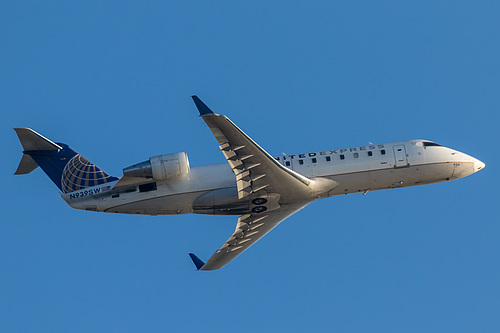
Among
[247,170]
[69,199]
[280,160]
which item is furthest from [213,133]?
[69,199]

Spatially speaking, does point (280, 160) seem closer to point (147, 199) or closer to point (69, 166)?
point (147, 199)

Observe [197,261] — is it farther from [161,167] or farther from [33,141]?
[33,141]

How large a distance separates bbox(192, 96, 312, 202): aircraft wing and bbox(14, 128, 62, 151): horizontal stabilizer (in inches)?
454

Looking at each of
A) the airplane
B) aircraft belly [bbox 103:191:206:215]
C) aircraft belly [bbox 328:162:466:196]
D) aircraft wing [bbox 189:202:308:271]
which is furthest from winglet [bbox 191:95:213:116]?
aircraft belly [bbox 328:162:466:196]

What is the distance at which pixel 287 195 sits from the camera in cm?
4041

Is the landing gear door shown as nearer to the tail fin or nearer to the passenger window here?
the passenger window

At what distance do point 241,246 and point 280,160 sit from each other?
289 inches

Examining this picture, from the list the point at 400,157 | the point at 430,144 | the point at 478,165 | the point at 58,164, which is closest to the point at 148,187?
the point at 58,164

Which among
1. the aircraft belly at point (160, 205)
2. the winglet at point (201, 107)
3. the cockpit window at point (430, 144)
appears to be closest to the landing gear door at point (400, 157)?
the cockpit window at point (430, 144)

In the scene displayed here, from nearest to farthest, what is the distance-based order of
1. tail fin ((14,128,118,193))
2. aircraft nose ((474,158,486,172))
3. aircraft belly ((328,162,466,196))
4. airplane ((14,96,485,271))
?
airplane ((14,96,485,271))
aircraft belly ((328,162,466,196))
tail fin ((14,128,118,193))
aircraft nose ((474,158,486,172))

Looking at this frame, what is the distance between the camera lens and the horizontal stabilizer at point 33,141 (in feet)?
136

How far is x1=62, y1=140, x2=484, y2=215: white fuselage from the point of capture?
132ft

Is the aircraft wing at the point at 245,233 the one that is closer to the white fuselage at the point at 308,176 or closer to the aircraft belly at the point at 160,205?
the white fuselage at the point at 308,176

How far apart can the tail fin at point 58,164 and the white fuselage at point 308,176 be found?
70 cm
